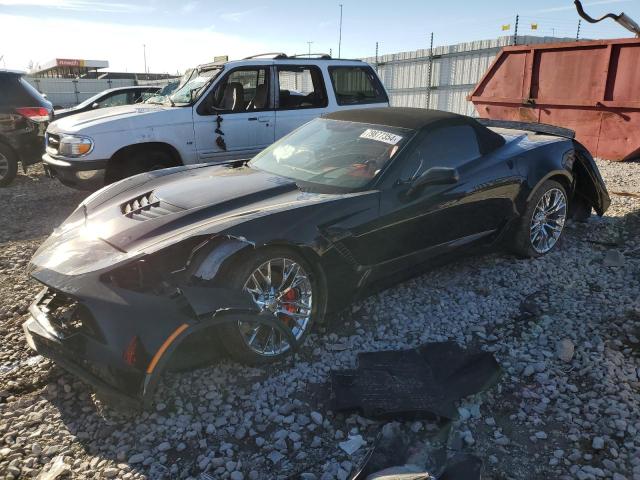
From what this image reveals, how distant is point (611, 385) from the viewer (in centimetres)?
288

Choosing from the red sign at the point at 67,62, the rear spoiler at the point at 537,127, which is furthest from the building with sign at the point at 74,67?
the rear spoiler at the point at 537,127

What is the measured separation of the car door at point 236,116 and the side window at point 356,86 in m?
1.07

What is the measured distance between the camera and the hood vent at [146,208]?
3.17 metres

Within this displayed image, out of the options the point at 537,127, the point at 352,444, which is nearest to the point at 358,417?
the point at 352,444

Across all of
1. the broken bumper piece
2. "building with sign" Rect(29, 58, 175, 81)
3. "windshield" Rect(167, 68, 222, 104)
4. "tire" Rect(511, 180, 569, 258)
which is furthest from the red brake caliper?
"building with sign" Rect(29, 58, 175, 81)

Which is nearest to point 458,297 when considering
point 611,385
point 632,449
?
point 611,385

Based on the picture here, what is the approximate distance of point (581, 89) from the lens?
9.35 metres

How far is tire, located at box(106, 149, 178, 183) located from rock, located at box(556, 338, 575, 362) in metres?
4.94

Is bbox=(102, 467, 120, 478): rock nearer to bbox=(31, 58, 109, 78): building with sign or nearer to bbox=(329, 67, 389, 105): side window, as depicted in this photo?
bbox=(329, 67, 389, 105): side window

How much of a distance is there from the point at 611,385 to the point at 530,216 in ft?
6.51

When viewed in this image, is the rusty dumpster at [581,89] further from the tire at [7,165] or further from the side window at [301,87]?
the tire at [7,165]

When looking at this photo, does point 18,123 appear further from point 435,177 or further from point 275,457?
point 275,457

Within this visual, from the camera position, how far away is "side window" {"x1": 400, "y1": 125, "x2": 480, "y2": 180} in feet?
12.0

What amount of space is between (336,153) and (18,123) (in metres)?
6.34
